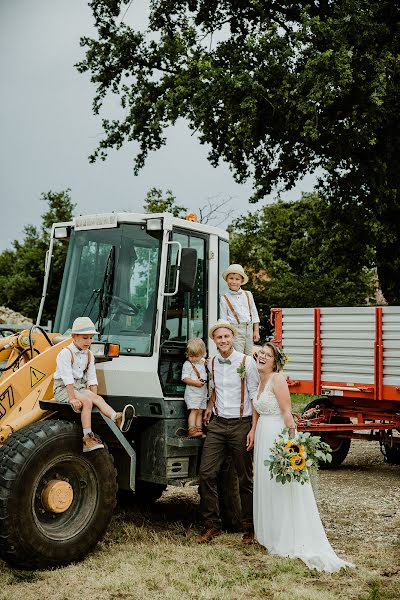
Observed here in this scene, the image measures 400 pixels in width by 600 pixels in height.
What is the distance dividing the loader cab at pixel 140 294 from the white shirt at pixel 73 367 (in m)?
0.56

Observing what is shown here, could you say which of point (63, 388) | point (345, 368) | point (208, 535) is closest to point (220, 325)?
point (63, 388)

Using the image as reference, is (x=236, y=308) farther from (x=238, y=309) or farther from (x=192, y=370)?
(x=192, y=370)

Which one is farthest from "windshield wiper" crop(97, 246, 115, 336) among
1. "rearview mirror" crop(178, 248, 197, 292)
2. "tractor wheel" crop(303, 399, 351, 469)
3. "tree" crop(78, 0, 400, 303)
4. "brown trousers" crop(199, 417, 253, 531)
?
"tree" crop(78, 0, 400, 303)

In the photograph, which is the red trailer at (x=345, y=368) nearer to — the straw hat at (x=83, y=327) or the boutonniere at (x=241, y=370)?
the boutonniere at (x=241, y=370)

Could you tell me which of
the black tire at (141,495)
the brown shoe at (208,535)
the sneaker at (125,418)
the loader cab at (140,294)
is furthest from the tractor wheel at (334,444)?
the sneaker at (125,418)

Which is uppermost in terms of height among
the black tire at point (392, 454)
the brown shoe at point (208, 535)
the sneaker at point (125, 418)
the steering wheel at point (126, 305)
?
the steering wheel at point (126, 305)

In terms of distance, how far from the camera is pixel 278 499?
6582mm

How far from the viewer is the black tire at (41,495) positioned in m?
5.75

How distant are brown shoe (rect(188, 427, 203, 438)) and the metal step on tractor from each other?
0.24 feet

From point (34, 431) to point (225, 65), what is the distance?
46.3 feet

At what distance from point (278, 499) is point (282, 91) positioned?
38.2ft

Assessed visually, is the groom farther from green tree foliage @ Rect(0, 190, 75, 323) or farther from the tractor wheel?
green tree foliage @ Rect(0, 190, 75, 323)

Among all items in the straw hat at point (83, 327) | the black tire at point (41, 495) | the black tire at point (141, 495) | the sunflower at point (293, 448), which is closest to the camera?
the black tire at point (41, 495)

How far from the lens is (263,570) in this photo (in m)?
6.05
